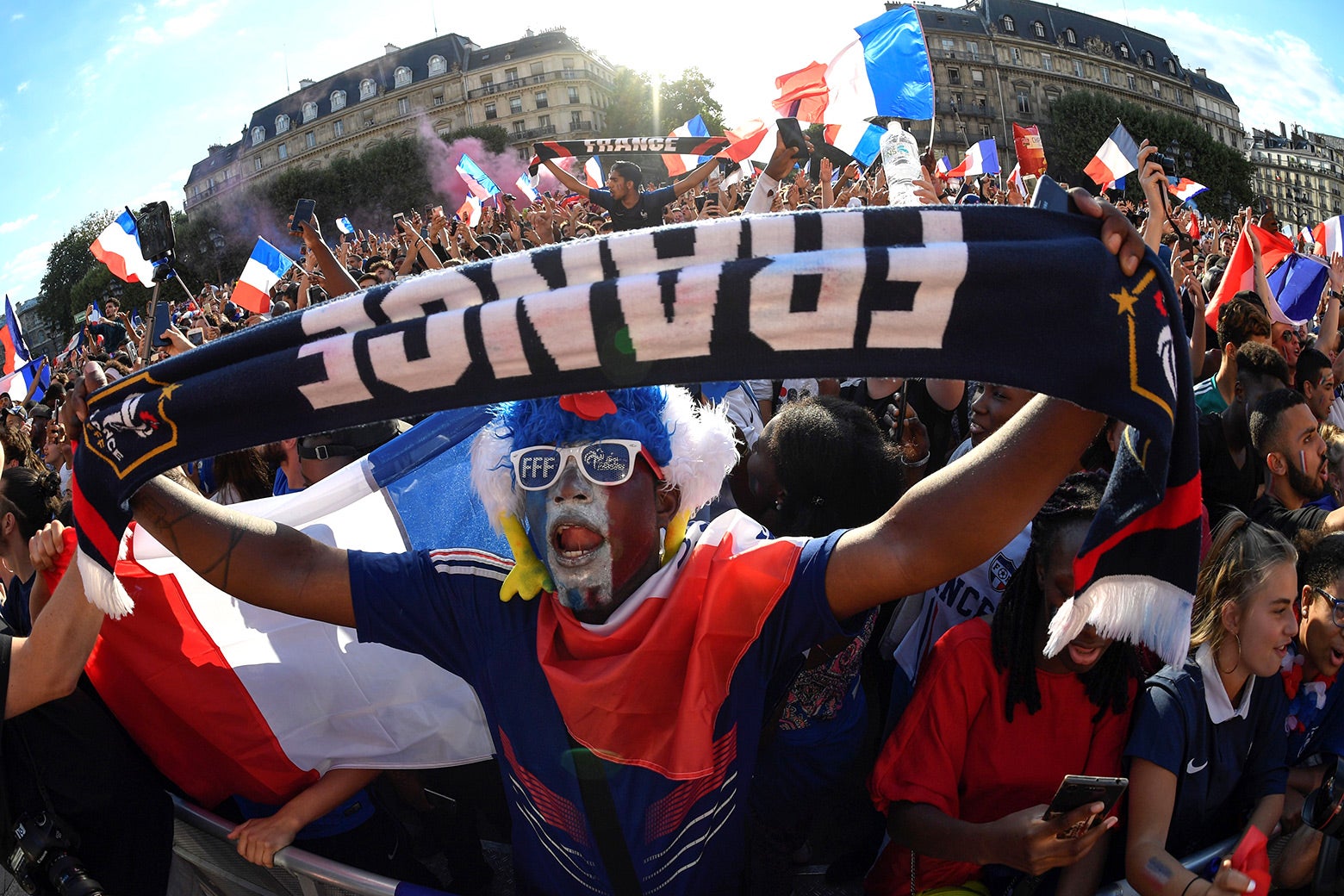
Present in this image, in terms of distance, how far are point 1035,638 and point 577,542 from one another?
110cm

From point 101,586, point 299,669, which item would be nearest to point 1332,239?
point 299,669

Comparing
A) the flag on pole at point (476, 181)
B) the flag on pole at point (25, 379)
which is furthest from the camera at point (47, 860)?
the flag on pole at point (476, 181)

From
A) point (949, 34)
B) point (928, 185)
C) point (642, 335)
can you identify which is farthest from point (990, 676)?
point (949, 34)

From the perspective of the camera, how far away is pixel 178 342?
5.43 metres

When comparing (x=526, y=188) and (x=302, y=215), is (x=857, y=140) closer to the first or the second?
(x=302, y=215)

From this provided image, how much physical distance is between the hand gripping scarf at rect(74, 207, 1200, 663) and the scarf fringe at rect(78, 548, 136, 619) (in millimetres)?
526

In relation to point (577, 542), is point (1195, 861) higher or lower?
lower

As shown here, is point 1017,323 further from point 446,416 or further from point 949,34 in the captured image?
point 949,34

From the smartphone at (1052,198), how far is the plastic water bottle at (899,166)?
2.54 metres

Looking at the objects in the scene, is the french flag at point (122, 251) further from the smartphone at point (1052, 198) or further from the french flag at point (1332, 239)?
the french flag at point (1332, 239)

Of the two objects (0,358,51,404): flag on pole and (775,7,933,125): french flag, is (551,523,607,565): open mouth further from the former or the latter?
(0,358,51,404): flag on pole

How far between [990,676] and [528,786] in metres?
1.09

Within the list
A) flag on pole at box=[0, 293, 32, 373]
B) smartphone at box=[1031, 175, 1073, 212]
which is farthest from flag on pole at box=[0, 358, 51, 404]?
smartphone at box=[1031, 175, 1073, 212]

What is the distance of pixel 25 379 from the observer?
30.5 ft
